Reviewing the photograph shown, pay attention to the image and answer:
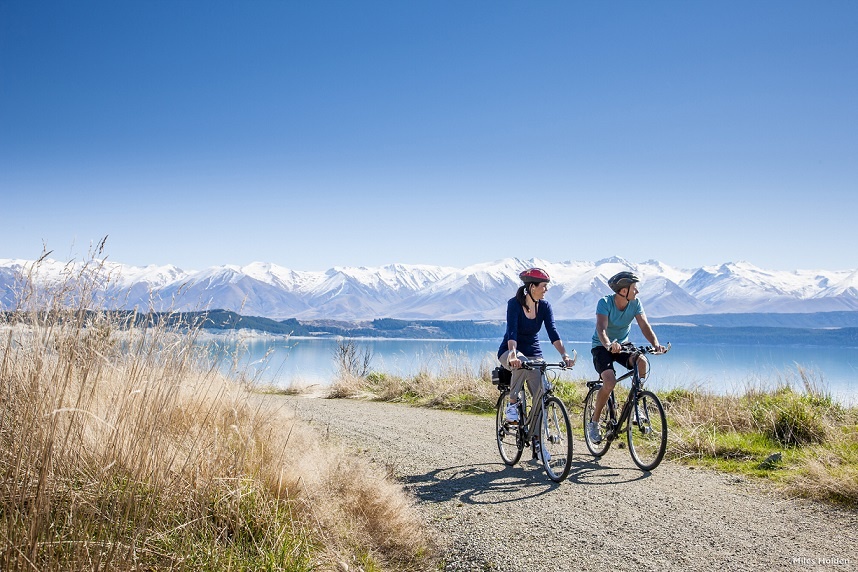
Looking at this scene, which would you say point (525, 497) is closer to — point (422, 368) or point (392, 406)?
point (392, 406)

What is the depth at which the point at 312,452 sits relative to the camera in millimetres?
4906

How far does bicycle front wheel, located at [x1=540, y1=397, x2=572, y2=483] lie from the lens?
19.6 ft

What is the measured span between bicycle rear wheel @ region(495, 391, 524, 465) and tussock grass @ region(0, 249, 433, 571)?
255 cm

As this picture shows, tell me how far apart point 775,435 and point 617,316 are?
8.59ft

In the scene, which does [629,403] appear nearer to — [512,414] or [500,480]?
[512,414]

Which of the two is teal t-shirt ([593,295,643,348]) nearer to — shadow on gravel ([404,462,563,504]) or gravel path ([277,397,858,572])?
gravel path ([277,397,858,572])

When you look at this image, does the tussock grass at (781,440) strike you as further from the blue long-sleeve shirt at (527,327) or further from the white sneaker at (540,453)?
the blue long-sleeve shirt at (527,327)

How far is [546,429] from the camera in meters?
6.25

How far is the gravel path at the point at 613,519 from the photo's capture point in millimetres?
3904

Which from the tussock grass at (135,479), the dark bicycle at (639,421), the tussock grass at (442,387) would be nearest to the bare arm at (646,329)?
the dark bicycle at (639,421)

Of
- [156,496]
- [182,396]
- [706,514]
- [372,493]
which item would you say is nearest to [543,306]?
[706,514]

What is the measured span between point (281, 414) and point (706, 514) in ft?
14.5

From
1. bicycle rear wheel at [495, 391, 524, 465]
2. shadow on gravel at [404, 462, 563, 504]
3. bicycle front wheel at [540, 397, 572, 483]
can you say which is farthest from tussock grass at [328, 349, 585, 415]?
bicycle front wheel at [540, 397, 572, 483]

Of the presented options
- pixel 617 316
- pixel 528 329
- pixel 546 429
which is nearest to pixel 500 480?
pixel 546 429
